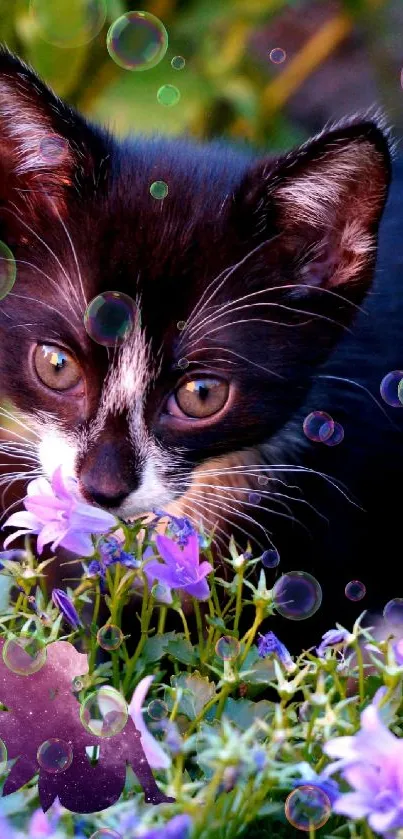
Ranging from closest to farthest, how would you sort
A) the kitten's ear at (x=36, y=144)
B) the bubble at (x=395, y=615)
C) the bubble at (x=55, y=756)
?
the bubble at (x=55, y=756)
the kitten's ear at (x=36, y=144)
the bubble at (x=395, y=615)

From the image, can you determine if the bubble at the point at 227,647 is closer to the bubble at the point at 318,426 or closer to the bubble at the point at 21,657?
the bubble at the point at 21,657

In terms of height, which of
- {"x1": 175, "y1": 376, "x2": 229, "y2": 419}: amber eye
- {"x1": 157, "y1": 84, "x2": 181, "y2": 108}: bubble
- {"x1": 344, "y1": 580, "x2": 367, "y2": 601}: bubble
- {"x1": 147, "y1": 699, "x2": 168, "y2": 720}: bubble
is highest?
{"x1": 157, "y1": 84, "x2": 181, "y2": 108}: bubble

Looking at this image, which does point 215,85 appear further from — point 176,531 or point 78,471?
point 176,531

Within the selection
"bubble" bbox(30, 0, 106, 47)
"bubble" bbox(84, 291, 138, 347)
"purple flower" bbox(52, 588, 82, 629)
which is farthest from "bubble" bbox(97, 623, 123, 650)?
"bubble" bbox(30, 0, 106, 47)

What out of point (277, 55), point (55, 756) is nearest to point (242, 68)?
point (277, 55)

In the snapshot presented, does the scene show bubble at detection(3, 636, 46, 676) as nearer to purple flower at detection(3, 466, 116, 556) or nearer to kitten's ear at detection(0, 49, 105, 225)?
purple flower at detection(3, 466, 116, 556)

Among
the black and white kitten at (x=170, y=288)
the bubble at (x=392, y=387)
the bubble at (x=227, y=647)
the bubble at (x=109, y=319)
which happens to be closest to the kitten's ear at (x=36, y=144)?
the black and white kitten at (x=170, y=288)

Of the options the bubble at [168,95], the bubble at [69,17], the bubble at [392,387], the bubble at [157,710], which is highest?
the bubble at [69,17]
